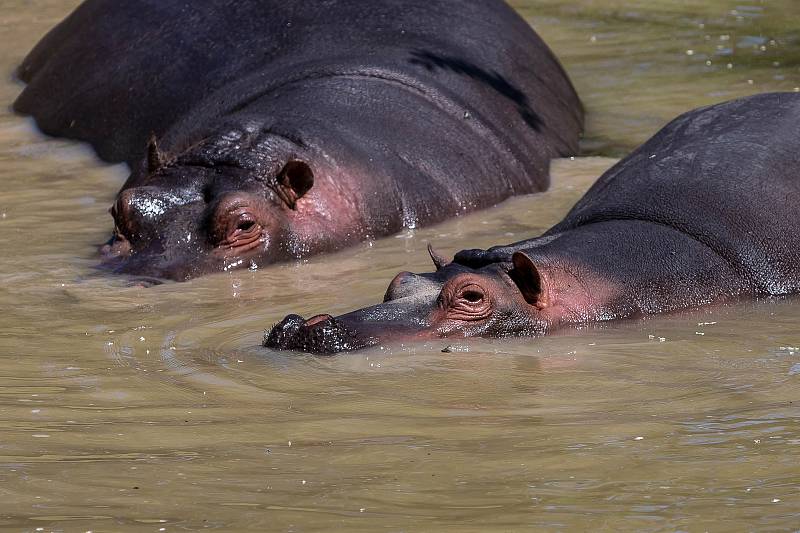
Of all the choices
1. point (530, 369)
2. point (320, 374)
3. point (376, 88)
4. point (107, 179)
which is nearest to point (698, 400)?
point (530, 369)

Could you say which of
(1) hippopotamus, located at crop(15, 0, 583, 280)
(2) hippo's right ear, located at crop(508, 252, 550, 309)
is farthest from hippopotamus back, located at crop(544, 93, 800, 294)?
(1) hippopotamus, located at crop(15, 0, 583, 280)

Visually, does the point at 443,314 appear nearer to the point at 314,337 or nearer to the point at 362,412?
the point at 314,337

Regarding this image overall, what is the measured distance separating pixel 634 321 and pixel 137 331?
190 centimetres

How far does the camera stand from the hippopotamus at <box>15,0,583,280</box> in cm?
770

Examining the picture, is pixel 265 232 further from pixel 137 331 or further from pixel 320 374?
pixel 320 374

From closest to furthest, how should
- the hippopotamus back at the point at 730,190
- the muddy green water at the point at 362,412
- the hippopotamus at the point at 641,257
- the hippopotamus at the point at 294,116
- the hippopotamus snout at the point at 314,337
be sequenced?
1. the muddy green water at the point at 362,412
2. the hippopotamus snout at the point at 314,337
3. the hippopotamus at the point at 641,257
4. the hippopotamus back at the point at 730,190
5. the hippopotamus at the point at 294,116

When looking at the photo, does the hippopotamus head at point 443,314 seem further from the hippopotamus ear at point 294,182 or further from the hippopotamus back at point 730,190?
the hippopotamus ear at point 294,182

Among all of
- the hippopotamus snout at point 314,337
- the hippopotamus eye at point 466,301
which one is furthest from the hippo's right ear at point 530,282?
the hippopotamus snout at point 314,337

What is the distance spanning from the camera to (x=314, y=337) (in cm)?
557

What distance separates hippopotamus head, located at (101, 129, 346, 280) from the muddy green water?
0.53ft

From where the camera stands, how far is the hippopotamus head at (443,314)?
5.60 meters

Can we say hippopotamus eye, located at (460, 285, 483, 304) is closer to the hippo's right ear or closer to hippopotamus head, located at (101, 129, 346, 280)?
the hippo's right ear

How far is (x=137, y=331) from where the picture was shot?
6027 mm

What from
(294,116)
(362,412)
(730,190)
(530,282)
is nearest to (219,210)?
(294,116)
